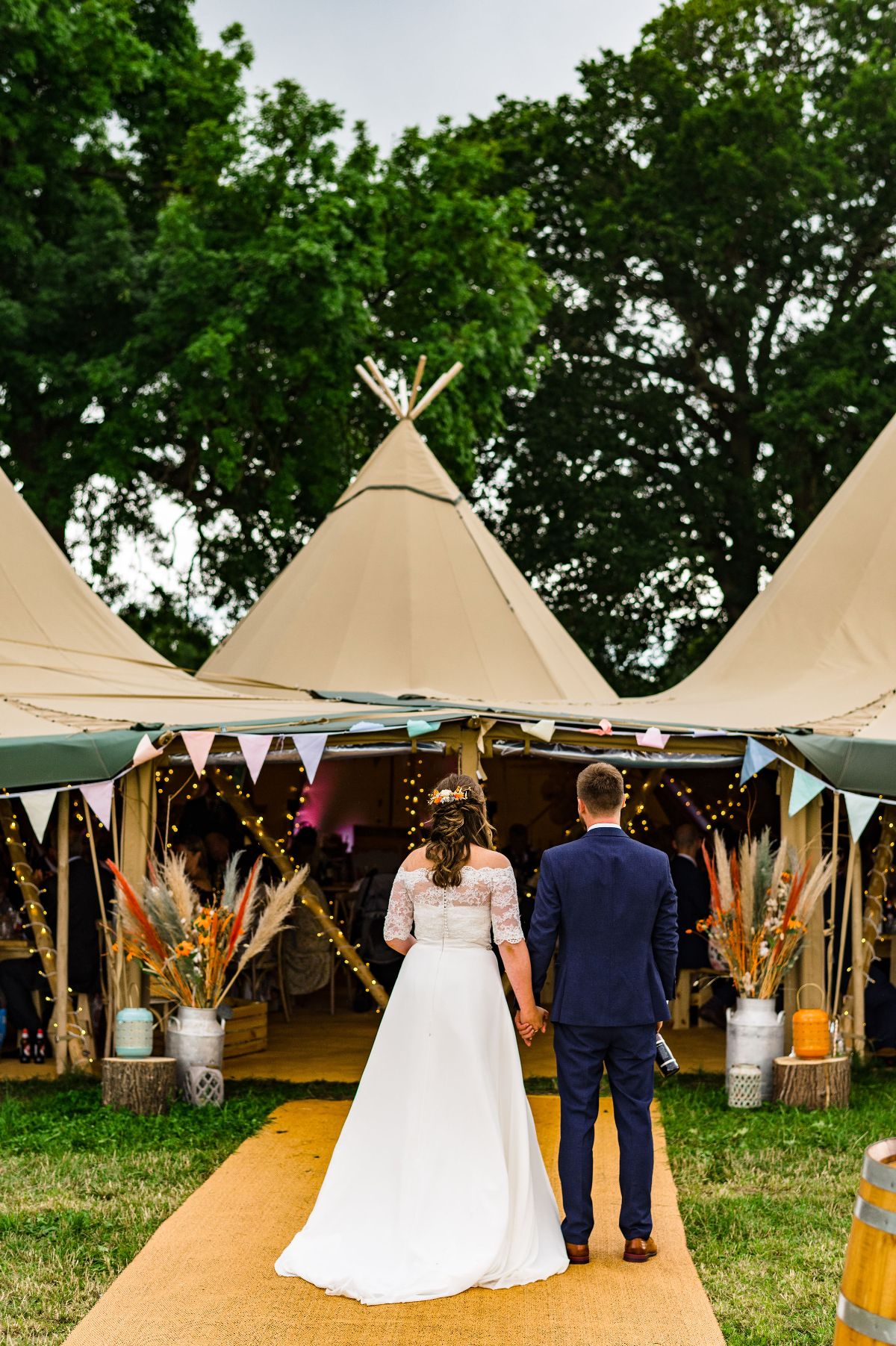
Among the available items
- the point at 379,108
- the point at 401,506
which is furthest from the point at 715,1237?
the point at 379,108

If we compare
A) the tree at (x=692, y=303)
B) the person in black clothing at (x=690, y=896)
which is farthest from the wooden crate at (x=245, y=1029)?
the tree at (x=692, y=303)

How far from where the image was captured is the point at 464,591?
12.2 meters

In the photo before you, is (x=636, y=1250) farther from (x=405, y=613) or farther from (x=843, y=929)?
(x=405, y=613)

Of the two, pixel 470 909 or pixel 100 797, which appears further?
pixel 100 797

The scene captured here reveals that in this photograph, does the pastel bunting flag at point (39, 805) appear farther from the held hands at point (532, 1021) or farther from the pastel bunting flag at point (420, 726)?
the held hands at point (532, 1021)

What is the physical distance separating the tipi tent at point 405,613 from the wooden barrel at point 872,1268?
811 centimetres

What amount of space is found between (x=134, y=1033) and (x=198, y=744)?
56.3 inches

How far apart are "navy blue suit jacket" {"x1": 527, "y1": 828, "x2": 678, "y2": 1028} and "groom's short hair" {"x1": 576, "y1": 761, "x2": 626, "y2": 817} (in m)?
0.07

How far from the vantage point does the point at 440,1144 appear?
14.0ft

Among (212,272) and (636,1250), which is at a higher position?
(212,272)

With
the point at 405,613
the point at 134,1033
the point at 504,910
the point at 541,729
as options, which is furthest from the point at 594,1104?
the point at 405,613

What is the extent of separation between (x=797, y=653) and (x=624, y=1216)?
6655 mm

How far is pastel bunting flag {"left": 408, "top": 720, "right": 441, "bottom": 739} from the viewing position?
743 cm

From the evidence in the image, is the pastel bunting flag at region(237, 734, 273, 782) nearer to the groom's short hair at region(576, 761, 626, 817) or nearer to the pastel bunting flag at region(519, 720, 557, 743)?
the pastel bunting flag at region(519, 720, 557, 743)
